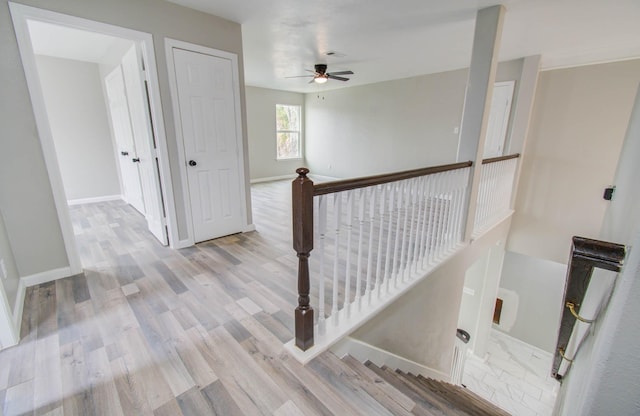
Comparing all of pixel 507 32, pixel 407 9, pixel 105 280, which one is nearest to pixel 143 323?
pixel 105 280

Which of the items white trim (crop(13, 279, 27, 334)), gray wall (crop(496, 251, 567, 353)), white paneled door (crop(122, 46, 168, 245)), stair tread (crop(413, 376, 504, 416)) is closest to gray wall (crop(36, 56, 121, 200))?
white paneled door (crop(122, 46, 168, 245))

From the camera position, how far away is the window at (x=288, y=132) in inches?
289

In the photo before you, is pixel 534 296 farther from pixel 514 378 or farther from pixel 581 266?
pixel 581 266

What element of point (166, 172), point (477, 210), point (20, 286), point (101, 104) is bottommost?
point (20, 286)

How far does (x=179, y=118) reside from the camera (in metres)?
2.77

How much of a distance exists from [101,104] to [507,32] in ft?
20.3

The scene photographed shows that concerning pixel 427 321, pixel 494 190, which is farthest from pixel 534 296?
pixel 427 321

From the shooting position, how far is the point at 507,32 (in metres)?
3.11

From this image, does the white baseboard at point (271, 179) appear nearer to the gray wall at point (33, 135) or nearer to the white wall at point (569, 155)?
the gray wall at point (33, 135)

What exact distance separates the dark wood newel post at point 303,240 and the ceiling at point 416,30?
79.0 inches

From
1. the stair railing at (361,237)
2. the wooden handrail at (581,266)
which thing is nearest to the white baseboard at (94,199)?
the stair railing at (361,237)

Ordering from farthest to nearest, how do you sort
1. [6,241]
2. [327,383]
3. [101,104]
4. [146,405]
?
[101,104] → [6,241] → [327,383] → [146,405]

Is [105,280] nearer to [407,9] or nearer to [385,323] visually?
[385,323]

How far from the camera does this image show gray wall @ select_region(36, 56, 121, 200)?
430 cm
